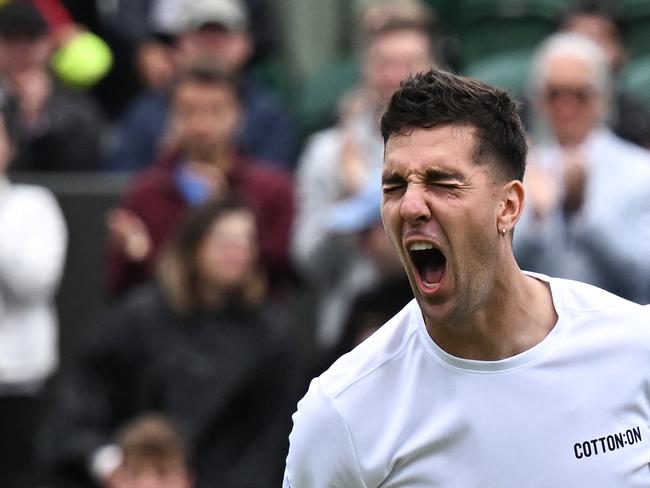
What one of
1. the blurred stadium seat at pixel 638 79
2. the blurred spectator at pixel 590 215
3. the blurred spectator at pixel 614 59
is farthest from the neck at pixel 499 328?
the blurred stadium seat at pixel 638 79

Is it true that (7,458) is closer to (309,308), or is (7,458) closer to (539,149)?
(309,308)

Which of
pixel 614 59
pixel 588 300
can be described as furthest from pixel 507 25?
pixel 588 300

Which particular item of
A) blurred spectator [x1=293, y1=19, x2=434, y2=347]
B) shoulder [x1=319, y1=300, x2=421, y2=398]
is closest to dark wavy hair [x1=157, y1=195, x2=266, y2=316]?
blurred spectator [x1=293, y1=19, x2=434, y2=347]

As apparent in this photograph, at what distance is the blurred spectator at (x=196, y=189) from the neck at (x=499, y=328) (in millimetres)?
3951

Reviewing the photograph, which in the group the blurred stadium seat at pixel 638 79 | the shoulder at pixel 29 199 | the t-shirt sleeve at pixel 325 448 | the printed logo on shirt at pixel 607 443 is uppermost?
the t-shirt sleeve at pixel 325 448

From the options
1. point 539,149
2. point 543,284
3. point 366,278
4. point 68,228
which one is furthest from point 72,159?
point 543,284

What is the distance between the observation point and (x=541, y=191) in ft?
20.2

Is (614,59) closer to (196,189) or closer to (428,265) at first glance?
(196,189)

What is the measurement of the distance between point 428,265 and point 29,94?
17.1 feet

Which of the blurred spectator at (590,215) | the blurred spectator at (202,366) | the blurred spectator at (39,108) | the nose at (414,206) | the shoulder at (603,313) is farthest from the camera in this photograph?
the blurred spectator at (39,108)

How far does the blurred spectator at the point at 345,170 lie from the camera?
276 inches

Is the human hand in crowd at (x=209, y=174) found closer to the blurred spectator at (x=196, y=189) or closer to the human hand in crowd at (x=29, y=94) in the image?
the blurred spectator at (x=196, y=189)

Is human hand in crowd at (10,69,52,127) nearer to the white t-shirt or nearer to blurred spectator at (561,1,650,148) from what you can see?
blurred spectator at (561,1,650,148)

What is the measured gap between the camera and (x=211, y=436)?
6770mm
